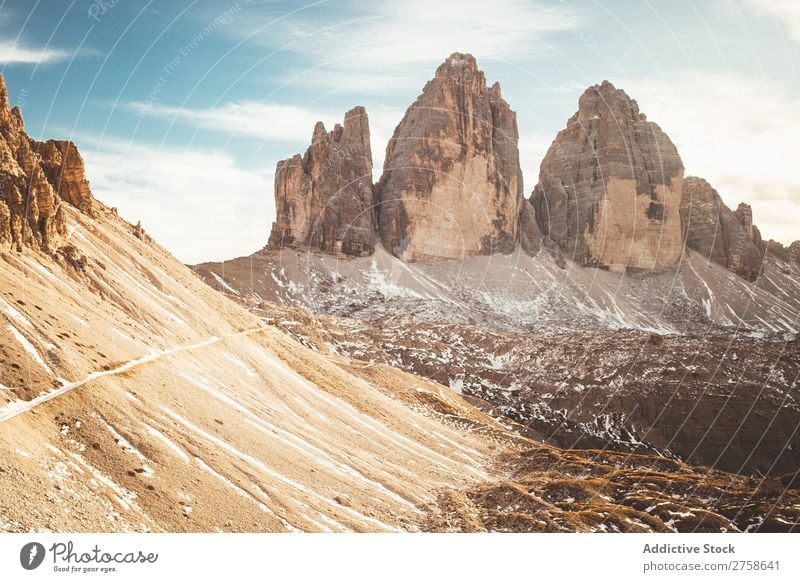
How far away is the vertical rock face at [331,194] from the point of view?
106 metres

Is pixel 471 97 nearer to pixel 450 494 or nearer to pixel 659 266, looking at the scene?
pixel 659 266

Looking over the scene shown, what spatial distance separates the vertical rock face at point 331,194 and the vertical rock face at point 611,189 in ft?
136

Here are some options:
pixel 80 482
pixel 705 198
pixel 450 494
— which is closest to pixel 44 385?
pixel 80 482

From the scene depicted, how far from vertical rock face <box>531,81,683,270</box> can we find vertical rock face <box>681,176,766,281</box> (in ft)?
26.4

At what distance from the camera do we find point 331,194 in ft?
363

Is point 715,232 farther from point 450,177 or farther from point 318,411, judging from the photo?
point 318,411

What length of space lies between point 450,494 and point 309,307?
2674 inches

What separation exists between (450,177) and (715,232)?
2645 inches

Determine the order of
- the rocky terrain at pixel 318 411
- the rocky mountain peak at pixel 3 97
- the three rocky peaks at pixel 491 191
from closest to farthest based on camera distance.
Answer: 1. the rocky terrain at pixel 318 411
2. the rocky mountain peak at pixel 3 97
3. the three rocky peaks at pixel 491 191

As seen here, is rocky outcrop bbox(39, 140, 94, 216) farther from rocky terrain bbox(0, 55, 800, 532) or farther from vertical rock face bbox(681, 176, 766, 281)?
vertical rock face bbox(681, 176, 766, 281)

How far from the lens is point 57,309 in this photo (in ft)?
72.6

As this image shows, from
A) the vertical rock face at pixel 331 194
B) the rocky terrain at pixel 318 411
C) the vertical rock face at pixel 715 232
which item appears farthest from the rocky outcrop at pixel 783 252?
the rocky terrain at pixel 318 411

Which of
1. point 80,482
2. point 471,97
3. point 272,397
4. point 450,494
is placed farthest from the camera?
point 471,97

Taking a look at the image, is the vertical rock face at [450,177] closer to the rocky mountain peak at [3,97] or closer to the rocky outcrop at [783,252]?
the rocky outcrop at [783,252]
